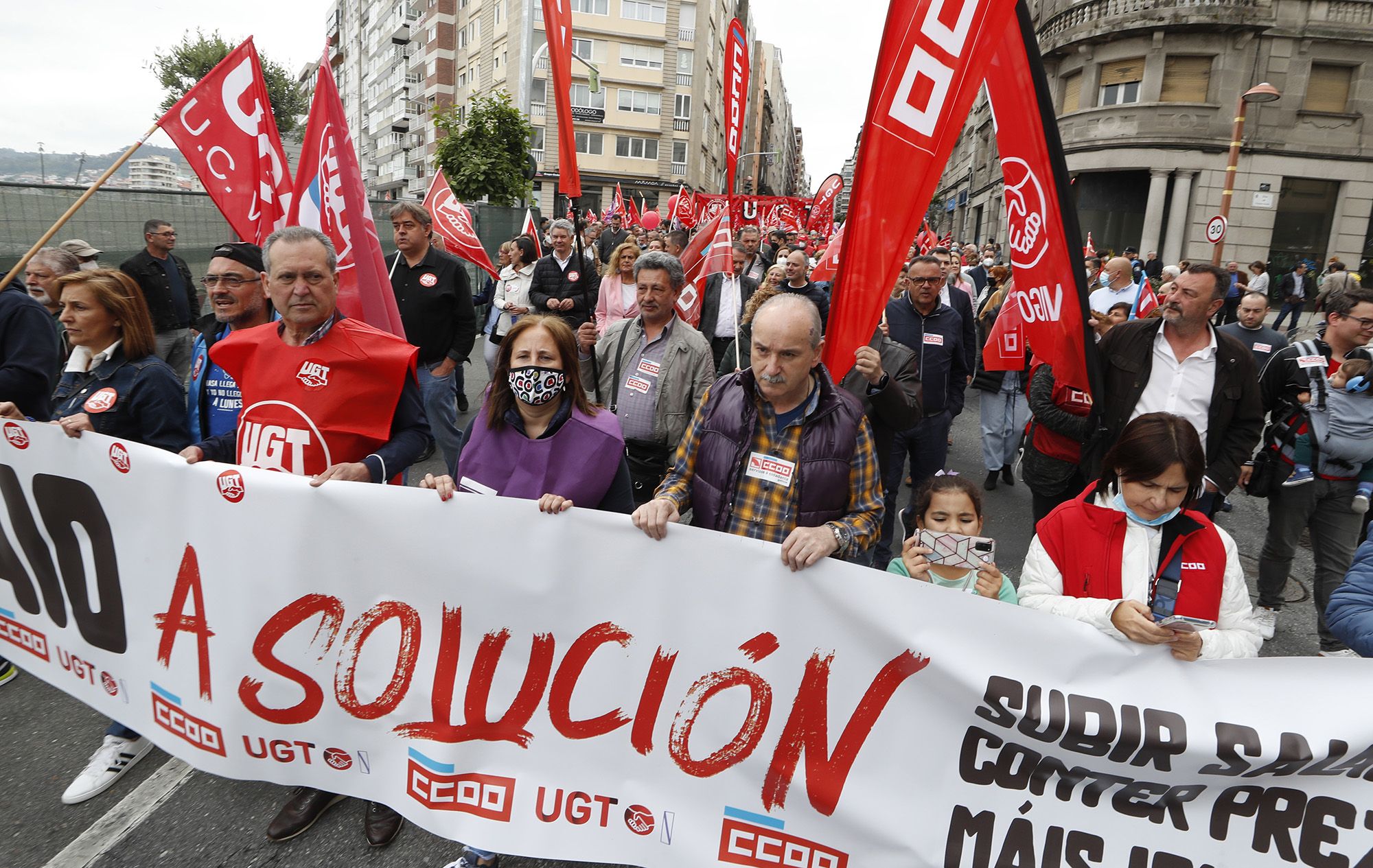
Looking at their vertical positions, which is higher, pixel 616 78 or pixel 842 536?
pixel 616 78

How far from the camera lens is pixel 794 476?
2541 mm

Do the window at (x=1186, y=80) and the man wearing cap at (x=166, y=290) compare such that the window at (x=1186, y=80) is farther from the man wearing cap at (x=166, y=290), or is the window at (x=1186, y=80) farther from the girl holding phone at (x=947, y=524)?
the girl holding phone at (x=947, y=524)

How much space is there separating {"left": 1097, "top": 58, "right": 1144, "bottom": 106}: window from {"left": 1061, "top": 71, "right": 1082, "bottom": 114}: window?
95 centimetres

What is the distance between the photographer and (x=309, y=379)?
2.79 m

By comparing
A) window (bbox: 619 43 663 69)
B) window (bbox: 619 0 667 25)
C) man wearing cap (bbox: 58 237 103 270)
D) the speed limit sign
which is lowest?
man wearing cap (bbox: 58 237 103 270)

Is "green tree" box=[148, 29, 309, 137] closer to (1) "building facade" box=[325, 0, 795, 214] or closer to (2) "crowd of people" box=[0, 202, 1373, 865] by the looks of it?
(1) "building facade" box=[325, 0, 795, 214]

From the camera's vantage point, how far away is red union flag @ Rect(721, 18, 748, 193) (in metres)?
9.92

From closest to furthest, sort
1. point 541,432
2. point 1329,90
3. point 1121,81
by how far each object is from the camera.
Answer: point 541,432, point 1329,90, point 1121,81

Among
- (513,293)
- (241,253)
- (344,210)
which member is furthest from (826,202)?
(241,253)

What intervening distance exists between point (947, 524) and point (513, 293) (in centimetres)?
604

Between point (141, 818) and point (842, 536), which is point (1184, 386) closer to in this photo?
point (842, 536)

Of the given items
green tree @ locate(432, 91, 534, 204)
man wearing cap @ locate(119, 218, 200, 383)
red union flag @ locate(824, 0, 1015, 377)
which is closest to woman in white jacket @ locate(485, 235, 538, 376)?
man wearing cap @ locate(119, 218, 200, 383)

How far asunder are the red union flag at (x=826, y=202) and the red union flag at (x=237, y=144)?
13385 mm

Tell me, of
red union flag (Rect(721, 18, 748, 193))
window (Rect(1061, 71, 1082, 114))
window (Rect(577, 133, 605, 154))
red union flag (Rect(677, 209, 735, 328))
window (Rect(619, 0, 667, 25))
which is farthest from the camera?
window (Rect(577, 133, 605, 154))
